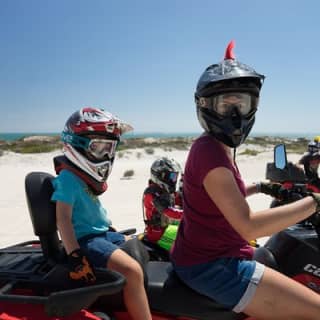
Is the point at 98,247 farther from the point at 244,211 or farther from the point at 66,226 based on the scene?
the point at 244,211

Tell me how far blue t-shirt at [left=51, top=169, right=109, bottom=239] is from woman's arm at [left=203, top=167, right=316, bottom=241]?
1.05m

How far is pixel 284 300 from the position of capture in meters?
1.96

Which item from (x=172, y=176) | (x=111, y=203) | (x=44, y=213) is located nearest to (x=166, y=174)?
(x=172, y=176)

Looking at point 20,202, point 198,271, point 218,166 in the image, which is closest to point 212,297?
point 198,271

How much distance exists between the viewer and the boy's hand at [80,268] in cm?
217

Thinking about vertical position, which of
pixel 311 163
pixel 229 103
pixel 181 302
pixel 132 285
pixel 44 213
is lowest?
pixel 181 302

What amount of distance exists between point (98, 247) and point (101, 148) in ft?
2.23

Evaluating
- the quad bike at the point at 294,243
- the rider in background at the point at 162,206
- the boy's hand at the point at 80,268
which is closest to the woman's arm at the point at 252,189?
the quad bike at the point at 294,243

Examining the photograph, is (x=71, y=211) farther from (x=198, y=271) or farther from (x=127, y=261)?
(x=198, y=271)

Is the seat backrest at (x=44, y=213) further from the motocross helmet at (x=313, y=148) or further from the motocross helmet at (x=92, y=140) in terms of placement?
the motocross helmet at (x=313, y=148)

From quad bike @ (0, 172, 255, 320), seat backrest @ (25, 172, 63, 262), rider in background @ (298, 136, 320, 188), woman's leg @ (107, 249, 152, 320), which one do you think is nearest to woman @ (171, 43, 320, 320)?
quad bike @ (0, 172, 255, 320)

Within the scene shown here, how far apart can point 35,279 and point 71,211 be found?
46 cm

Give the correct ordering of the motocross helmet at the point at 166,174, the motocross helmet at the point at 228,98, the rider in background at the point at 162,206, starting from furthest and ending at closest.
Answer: the motocross helmet at the point at 166,174, the rider in background at the point at 162,206, the motocross helmet at the point at 228,98

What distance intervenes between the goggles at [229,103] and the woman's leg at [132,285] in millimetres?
1006
